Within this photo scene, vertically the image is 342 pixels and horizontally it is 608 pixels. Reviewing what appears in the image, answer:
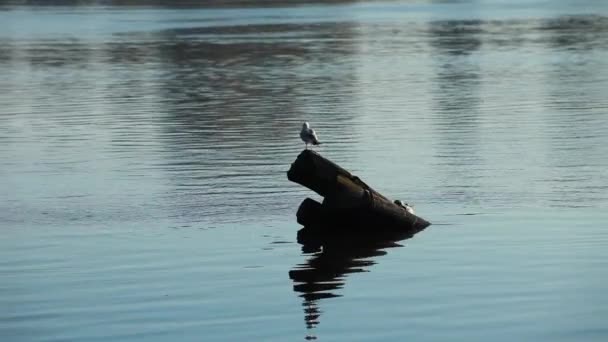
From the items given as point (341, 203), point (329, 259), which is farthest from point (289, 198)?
point (329, 259)

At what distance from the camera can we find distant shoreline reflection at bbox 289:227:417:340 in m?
20.1

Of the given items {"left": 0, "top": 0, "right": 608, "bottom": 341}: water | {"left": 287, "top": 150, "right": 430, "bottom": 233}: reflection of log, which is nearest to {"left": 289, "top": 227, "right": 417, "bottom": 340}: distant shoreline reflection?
{"left": 0, "top": 0, "right": 608, "bottom": 341}: water

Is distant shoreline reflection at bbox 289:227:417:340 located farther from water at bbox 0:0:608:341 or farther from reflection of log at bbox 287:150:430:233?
reflection of log at bbox 287:150:430:233

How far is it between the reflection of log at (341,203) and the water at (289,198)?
55cm

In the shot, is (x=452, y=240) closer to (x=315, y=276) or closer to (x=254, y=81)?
(x=315, y=276)

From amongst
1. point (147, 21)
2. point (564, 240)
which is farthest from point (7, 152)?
point (147, 21)

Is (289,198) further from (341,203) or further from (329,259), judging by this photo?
(329,259)

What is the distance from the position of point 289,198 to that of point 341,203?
14.4ft

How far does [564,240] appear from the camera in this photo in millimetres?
23297

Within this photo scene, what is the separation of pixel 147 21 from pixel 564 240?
103 m

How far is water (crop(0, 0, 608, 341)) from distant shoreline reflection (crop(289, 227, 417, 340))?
0.07 metres

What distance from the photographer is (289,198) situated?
2812 centimetres

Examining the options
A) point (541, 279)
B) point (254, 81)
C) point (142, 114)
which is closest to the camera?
point (541, 279)

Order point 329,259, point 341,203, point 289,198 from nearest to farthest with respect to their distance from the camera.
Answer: point 329,259, point 341,203, point 289,198
